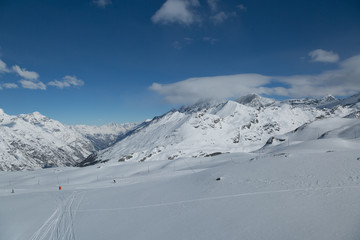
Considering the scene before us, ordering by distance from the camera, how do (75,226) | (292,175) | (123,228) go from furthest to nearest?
(292,175), (75,226), (123,228)

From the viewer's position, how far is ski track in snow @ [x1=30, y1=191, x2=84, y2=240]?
16.5 m

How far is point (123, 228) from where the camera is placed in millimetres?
16125

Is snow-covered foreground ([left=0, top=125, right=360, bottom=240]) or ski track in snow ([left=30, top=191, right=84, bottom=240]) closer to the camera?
snow-covered foreground ([left=0, top=125, right=360, bottom=240])

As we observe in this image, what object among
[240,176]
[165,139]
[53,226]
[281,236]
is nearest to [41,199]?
[53,226]

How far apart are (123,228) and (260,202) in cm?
1189

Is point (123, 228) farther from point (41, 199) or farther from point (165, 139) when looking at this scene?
point (165, 139)

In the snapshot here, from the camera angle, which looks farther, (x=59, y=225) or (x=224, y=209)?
(x=59, y=225)

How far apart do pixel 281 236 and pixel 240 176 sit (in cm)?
1453

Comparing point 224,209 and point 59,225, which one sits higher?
point 59,225

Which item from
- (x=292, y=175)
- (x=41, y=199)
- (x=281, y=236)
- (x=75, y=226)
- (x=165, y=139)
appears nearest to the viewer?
(x=281, y=236)

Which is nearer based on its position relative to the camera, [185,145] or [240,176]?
[240,176]

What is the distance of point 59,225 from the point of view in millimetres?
18609

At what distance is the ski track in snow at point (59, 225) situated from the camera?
1655 centimetres

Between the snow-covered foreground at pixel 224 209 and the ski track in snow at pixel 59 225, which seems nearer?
the snow-covered foreground at pixel 224 209
